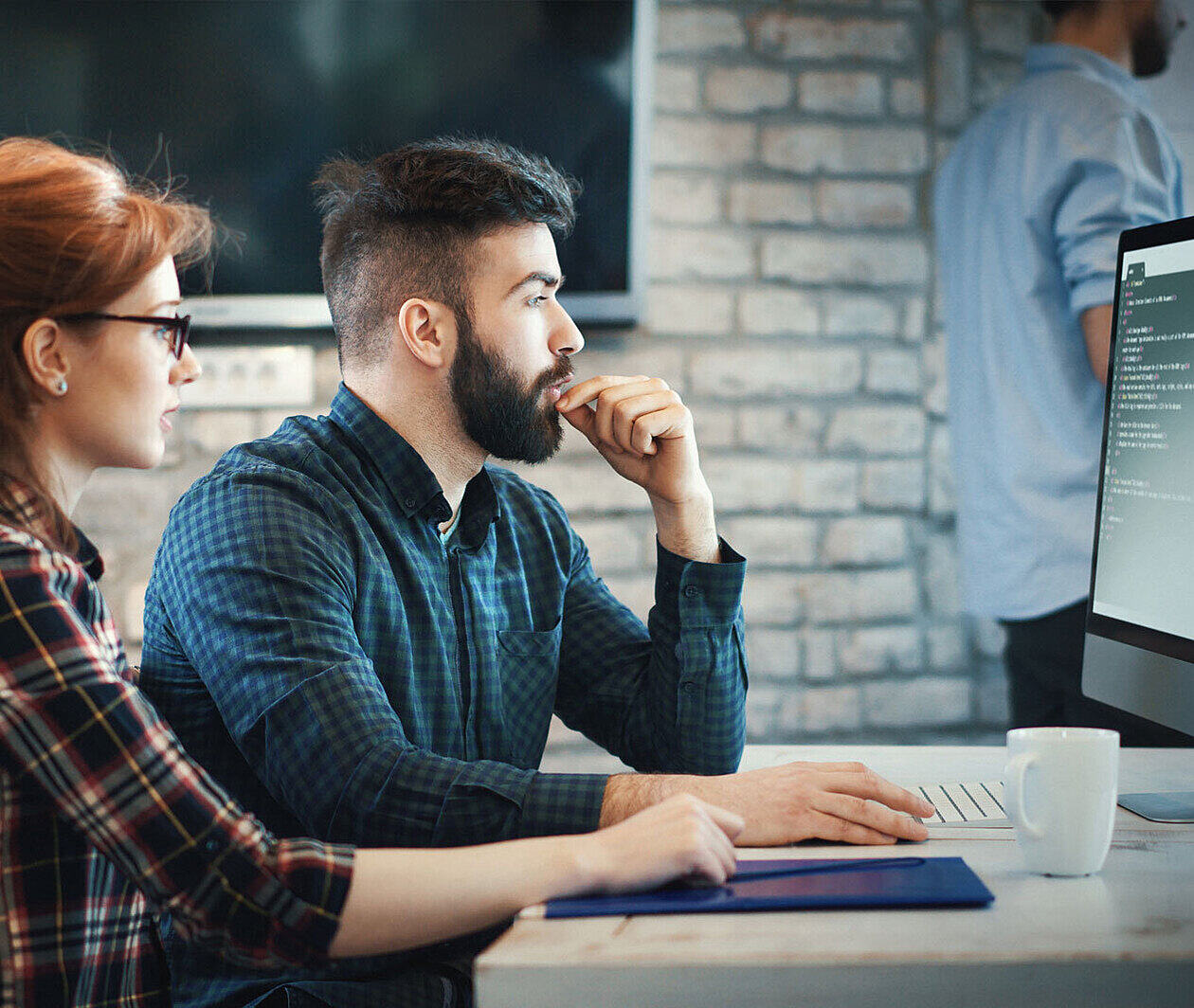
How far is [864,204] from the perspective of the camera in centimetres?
235

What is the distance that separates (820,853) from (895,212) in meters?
1.77

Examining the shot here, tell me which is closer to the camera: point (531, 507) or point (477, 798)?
point (477, 798)

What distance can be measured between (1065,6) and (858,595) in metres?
1.13

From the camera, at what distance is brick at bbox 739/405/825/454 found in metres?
2.33

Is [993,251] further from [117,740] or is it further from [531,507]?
[117,740]

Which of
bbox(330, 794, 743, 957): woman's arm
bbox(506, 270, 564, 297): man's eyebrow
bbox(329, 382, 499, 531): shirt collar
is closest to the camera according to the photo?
bbox(330, 794, 743, 957): woman's arm

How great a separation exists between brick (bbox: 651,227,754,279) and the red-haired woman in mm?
1504

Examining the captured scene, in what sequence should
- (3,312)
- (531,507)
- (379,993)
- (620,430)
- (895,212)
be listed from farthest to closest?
(895,212) < (531,507) < (620,430) < (379,993) < (3,312)

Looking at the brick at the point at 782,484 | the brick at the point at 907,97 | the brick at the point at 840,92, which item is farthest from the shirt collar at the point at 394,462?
the brick at the point at 907,97

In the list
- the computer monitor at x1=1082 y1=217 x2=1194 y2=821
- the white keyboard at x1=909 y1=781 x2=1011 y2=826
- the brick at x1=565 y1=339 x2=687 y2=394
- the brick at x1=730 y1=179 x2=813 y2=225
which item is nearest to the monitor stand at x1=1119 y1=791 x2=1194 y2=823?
the computer monitor at x1=1082 y1=217 x2=1194 y2=821

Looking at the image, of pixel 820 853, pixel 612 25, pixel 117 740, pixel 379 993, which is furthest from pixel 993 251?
pixel 117 740

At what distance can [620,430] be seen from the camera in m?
1.28

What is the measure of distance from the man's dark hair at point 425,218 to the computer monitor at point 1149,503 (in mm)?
638

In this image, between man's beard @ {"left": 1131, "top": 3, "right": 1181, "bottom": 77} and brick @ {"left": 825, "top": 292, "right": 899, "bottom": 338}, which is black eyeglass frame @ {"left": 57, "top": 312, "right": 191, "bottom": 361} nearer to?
brick @ {"left": 825, "top": 292, "right": 899, "bottom": 338}
